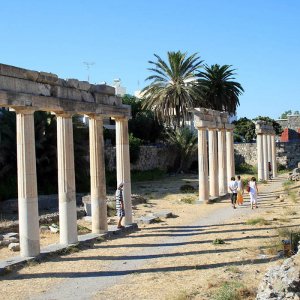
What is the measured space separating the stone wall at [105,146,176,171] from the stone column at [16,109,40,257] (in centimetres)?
2800

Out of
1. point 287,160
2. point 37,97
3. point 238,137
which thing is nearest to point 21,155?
point 37,97

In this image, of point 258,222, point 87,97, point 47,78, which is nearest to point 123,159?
point 87,97

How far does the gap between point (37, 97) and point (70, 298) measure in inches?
227

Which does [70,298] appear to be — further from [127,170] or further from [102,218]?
[127,170]

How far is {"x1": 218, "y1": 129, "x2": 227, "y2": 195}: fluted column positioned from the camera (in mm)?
29227

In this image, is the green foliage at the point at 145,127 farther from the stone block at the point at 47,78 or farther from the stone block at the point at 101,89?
the stone block at the point at 47,78

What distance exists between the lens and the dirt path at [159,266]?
9.83m

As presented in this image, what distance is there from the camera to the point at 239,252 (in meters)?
13.1

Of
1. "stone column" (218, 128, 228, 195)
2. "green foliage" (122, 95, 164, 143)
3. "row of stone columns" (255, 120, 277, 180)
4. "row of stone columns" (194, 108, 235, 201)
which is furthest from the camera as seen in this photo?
"green foliage" (122, 95, 164, 143)

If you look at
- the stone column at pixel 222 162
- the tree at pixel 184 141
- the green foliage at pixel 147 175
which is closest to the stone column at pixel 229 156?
the stone column at pixel 222 162

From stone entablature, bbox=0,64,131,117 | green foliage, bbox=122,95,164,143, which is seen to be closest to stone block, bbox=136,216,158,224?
stone entablature, bbox=0,64,131,117

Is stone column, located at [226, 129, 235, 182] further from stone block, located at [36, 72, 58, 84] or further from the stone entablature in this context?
stone block, located at [36, 72, 58, 84]

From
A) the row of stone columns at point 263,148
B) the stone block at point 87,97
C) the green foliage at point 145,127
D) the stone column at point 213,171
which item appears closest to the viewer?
the stone block at point 87,97

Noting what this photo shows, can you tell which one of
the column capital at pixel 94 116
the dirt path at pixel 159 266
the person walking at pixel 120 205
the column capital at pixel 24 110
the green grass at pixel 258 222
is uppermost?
the column capital at pixel 94 116
